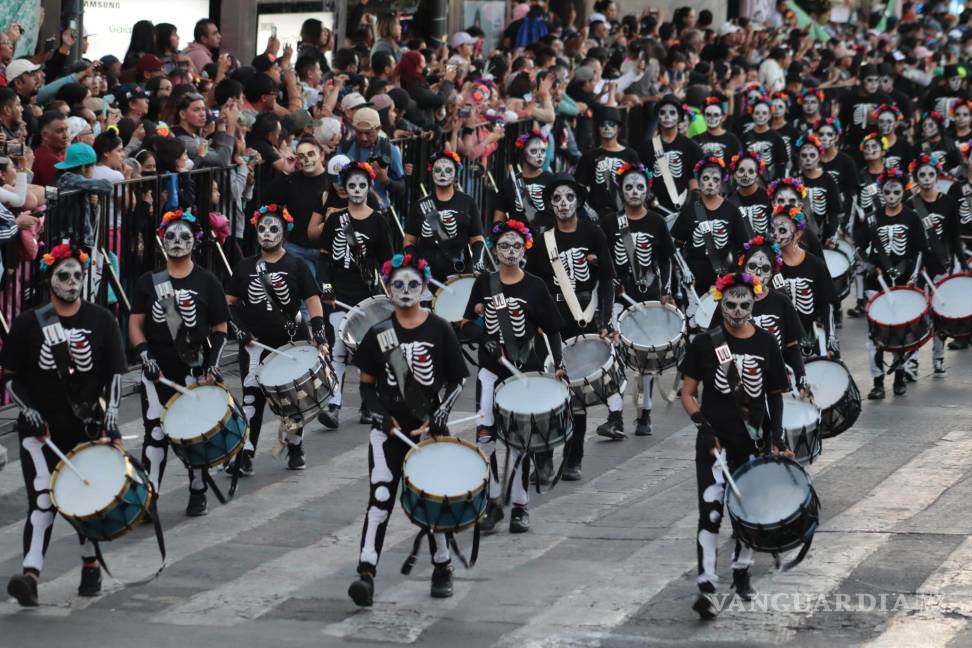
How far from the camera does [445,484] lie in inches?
469

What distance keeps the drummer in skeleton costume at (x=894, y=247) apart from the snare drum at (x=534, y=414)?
6.11m

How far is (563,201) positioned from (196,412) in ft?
12.1

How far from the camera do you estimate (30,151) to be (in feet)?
54.0

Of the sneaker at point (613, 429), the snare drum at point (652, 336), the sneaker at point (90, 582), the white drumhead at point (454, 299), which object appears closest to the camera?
the sneaker at point (90, 582)

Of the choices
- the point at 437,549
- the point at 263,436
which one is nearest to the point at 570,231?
the point at 263,436

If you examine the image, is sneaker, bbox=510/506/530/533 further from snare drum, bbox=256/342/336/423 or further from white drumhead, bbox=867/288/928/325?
white drumhead, bbox=867/288/928/325

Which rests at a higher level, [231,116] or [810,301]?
[231,116]

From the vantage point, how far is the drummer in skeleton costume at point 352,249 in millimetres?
16984

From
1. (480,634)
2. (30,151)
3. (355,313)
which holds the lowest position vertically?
(480,634)

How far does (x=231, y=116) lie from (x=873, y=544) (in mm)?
8533

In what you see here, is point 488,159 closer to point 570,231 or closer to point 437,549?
point 570,231

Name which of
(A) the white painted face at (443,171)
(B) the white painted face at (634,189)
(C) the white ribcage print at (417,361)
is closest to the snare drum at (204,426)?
(C) the white ribcage print at (417,361)

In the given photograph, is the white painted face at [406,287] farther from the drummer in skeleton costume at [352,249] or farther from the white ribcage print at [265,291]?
the drummer in skeleton costume at [352,249]

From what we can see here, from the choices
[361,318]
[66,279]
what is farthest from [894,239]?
[66,279]
